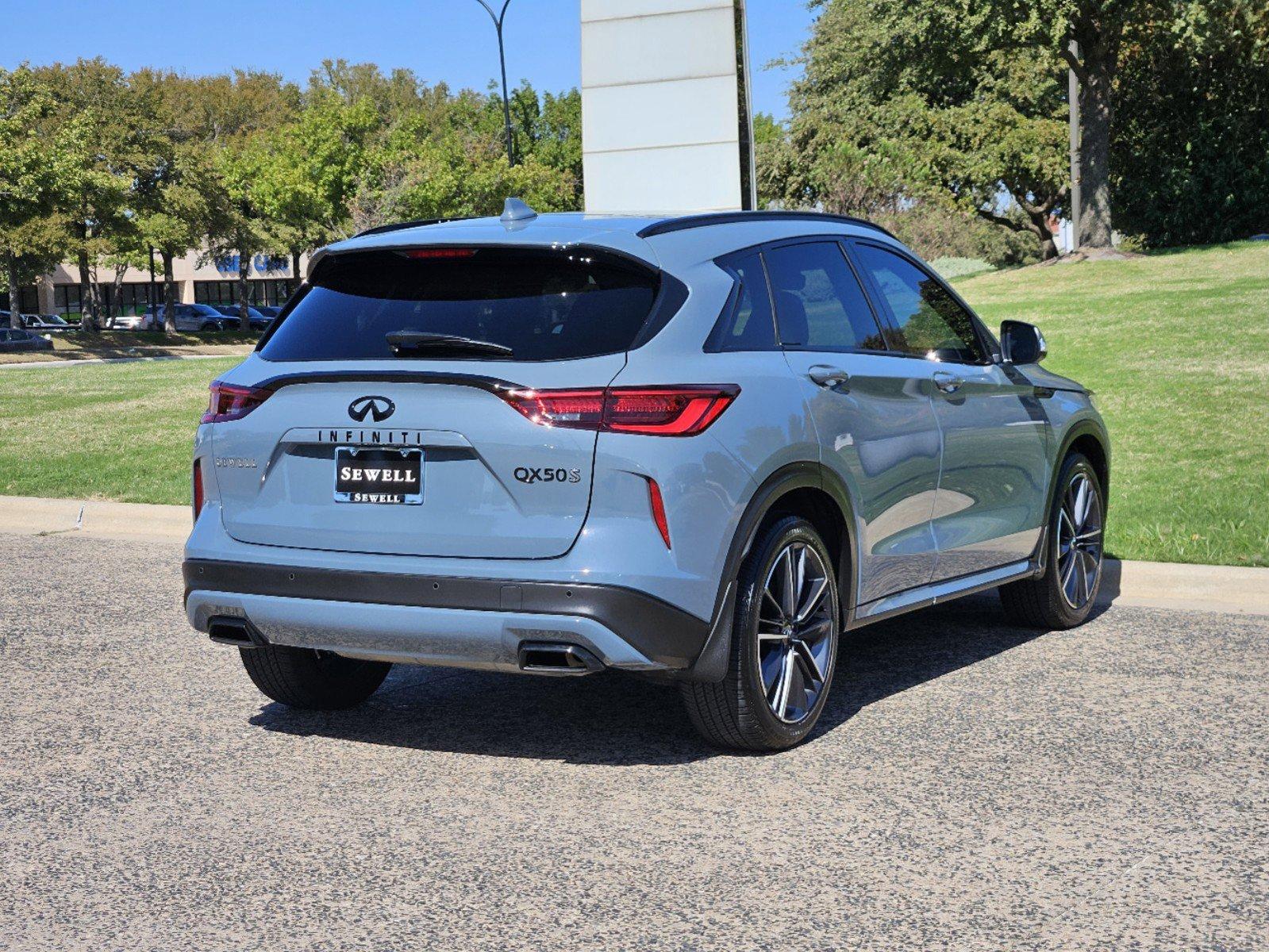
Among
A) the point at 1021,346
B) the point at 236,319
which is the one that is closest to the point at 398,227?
the point at 1021,346

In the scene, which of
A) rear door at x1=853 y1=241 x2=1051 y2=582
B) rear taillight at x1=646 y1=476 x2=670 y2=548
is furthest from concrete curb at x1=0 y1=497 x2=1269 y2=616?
rear taillight at x1=646 y1=476 x2=670 y2=548

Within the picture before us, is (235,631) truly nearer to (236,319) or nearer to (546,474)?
(546,474)

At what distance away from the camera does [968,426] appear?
6.46 metres

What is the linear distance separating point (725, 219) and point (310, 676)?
234 cm

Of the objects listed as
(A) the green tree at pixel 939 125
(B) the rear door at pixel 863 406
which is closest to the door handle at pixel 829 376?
(B) the rear door at pixel 863 406

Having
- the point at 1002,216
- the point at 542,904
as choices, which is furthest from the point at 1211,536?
the point at 1002,216

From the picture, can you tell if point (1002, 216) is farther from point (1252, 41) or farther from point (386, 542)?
point (386, 542)

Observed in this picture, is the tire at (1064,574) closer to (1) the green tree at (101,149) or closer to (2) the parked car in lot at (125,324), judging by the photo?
(1) the green tree at (101,149)

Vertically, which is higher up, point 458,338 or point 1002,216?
point 1002,216

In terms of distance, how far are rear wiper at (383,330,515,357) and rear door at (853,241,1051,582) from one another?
195 centimetres

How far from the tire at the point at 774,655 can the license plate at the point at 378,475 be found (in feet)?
3.66

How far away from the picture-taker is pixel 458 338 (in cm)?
491

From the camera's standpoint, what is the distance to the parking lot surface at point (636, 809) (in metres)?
3.84

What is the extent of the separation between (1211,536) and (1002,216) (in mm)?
52560
